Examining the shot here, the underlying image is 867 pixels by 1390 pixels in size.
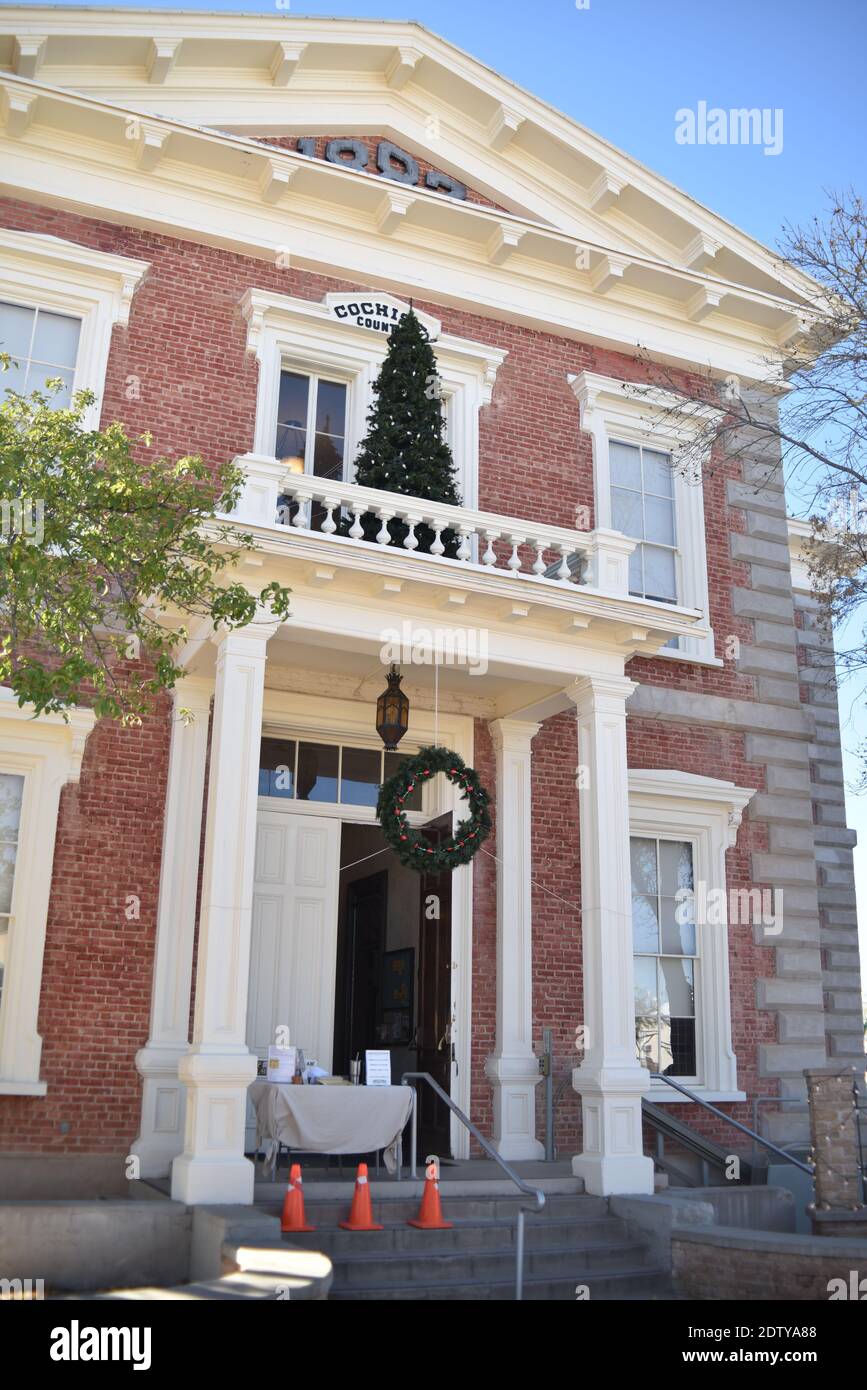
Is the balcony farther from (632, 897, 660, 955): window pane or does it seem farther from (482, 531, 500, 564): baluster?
(632, 897, 660, 955): window pane

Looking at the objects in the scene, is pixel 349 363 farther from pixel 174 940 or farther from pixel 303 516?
pixel 174 940

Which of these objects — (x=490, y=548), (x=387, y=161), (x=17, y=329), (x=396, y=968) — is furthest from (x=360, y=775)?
(x=387, y=161)

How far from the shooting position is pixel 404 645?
10.4 metres

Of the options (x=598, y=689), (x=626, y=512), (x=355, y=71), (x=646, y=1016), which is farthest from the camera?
(x=626, y=512)

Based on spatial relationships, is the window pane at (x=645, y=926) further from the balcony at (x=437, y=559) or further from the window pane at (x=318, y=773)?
the window pane at (x=318, y=773)

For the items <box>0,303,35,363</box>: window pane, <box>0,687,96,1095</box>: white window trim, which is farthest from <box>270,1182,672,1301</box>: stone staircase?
<box>0,303,35,363</box>: window pane

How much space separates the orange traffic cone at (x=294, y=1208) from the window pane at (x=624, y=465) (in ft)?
27.8

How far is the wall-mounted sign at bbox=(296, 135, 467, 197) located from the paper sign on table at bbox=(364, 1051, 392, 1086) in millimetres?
8699

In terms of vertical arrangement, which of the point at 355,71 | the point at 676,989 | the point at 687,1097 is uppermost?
the point at 355,71

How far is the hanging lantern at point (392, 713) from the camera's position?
10914 millimetres

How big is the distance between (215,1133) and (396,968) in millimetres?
4335

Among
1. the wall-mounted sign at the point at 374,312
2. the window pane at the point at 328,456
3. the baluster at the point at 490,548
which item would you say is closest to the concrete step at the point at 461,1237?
the baluster at the point at 490,548

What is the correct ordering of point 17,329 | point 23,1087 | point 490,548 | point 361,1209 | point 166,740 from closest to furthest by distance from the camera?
point 361,1209, point 23,1087, point 490,548, point 166,740, point 17,329

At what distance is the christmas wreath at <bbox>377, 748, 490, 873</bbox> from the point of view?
10.0 metres
